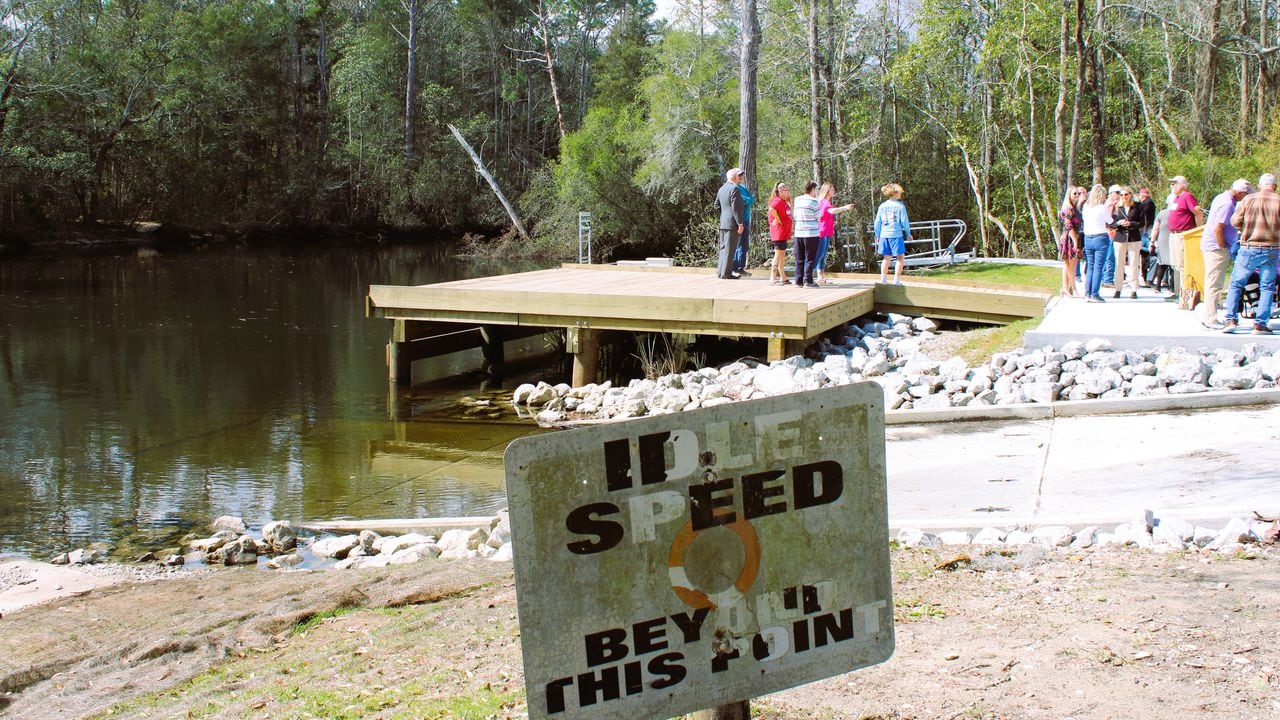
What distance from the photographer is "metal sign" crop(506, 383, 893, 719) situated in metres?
2.73

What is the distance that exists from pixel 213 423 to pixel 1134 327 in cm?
1093

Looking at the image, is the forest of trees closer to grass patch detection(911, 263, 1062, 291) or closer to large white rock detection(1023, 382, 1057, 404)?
grass patch detection(911, 263, 1062, 291)

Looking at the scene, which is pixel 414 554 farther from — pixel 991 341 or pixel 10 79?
pixel 10 79

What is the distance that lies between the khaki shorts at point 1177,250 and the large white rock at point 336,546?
A: 10738mm

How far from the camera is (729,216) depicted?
17.3 m

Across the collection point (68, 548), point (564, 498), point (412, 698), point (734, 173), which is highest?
point (734, 173)

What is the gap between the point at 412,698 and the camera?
4.52m

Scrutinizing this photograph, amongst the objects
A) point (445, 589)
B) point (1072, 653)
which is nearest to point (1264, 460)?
point (1072, 653)

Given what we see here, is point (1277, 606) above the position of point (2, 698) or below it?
above

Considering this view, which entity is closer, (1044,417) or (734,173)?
(1044,417)

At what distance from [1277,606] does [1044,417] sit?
5912mm

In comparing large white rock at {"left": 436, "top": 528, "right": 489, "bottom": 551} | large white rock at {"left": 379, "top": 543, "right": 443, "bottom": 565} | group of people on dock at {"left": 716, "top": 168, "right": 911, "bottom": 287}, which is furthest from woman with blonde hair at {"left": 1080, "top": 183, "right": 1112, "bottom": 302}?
large white rock at {"left": 379, "top": 543, "right": 443, "bottom": 565}

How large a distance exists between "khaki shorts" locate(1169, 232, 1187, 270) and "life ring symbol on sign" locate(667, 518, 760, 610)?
13359 mm

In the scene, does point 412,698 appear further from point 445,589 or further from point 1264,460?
point 1264,460
